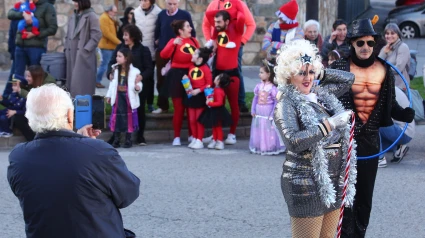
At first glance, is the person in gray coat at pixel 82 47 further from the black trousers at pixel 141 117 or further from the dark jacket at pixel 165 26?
the black trousers at pixel 141 117

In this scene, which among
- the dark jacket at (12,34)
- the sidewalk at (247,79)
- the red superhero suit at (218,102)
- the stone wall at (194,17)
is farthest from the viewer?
the stone wall at (194,17)

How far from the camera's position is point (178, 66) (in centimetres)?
1105

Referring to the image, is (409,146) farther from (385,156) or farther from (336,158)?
(336,158)

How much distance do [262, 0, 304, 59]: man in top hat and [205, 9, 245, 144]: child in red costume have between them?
542 millimetres

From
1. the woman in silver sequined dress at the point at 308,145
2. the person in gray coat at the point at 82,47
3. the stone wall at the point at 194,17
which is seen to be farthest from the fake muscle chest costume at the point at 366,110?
the stone wall at the point at 194,17

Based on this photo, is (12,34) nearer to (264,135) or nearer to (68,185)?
(264,135)

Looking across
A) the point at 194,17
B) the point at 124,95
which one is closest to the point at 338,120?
the point at 124,95

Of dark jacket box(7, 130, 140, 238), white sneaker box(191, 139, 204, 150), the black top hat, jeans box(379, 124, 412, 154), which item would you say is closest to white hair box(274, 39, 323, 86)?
the black top hat

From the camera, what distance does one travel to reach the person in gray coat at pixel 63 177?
407 cm

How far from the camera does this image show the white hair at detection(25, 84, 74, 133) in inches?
161

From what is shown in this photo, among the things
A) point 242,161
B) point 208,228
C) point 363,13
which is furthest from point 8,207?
point 363,13

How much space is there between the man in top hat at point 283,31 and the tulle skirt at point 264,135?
1232 millimetres

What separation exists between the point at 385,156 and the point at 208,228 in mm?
3780

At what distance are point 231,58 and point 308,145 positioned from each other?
6.44 metres
